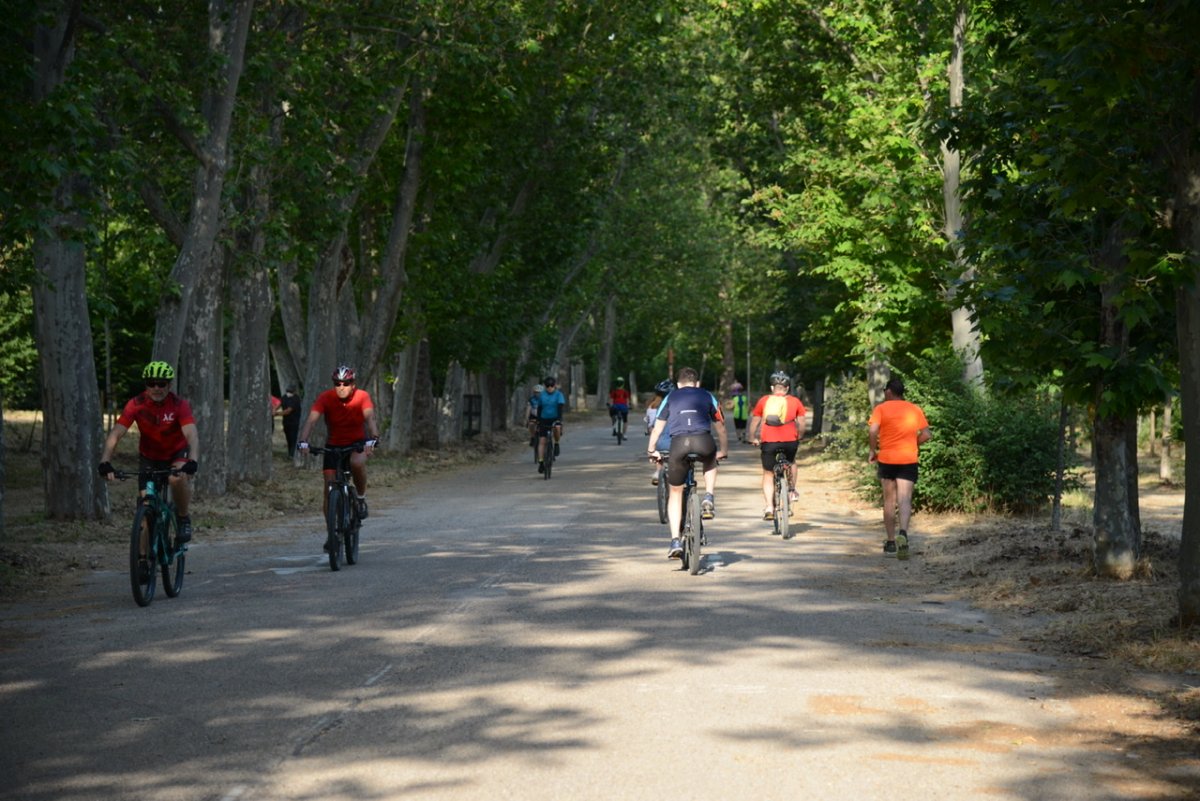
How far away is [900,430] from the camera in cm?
1658

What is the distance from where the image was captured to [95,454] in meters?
19.2

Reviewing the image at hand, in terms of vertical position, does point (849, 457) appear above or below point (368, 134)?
below

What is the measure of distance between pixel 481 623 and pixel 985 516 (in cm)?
1112

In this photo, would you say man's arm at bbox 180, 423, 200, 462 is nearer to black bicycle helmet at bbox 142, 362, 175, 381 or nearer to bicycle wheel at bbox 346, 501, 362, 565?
black bicycle helmet at bbox 142, 362, 175, 381

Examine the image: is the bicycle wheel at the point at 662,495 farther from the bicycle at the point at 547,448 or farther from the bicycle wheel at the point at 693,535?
the bicycle at the point at 547,448

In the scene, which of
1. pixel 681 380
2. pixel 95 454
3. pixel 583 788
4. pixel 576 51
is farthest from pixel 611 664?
pixel 576 51

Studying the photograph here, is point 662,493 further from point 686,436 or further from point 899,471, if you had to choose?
point 686,436

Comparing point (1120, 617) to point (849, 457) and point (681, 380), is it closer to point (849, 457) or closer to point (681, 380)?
point (681, 380)

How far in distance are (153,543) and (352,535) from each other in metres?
3.17

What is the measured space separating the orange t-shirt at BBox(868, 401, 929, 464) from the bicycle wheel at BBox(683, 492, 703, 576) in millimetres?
2935

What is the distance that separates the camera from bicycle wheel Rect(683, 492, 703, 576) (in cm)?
1448

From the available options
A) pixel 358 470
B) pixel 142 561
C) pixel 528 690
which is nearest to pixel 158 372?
pixel 142 561

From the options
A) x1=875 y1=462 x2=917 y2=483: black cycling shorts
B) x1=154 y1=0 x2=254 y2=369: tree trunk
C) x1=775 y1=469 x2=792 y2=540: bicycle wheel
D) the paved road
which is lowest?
the paved road

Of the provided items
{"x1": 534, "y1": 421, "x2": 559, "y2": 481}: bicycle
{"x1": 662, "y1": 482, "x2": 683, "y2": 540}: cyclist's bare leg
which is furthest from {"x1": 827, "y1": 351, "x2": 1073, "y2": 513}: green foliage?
{"x1": 534, "y1": 421, "x2": 559, "y2": 481}: bicycle
